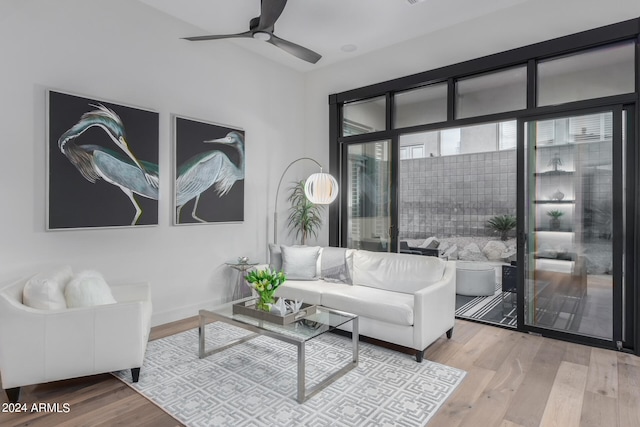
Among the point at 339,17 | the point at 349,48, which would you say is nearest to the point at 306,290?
the point at 339,17

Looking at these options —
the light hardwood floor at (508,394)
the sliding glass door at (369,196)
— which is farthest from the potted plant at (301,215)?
the light hardwood floor at (508,394)

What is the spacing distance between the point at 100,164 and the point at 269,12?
2.03m

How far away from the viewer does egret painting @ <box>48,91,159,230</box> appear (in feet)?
10.2

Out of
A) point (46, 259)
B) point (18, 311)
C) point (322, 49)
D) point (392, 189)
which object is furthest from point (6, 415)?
point (322, 49)

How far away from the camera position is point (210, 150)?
4.31 m

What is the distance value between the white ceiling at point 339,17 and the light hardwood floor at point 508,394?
3.40 metres

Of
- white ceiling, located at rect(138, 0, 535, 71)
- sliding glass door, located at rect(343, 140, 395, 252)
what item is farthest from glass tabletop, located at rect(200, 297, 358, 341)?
white ceiling, located at rect(138, 0, 535, 71)

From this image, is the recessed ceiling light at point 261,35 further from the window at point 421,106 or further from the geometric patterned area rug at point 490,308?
the geometric patterned area rug at point 490,308

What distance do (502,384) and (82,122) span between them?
13.2 feet

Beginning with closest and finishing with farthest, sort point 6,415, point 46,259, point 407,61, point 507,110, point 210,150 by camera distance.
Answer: point 6,415
point 46,259
point 507,110
point 210,150
point 407,61

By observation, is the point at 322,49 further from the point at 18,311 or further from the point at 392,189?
the point at 18,311

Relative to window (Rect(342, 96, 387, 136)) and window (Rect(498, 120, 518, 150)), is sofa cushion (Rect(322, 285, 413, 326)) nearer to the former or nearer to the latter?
window (Rect(342, 96, 387, 136))

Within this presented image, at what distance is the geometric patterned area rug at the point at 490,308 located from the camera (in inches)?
166

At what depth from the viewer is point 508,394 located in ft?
8.20
